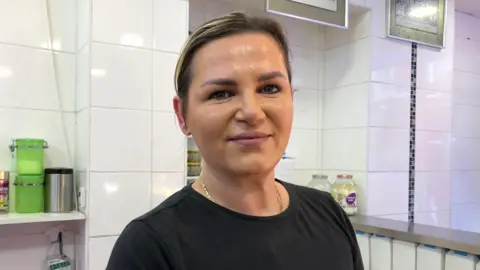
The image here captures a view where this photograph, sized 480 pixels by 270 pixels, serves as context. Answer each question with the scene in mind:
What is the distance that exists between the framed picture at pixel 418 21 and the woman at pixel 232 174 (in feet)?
5.01

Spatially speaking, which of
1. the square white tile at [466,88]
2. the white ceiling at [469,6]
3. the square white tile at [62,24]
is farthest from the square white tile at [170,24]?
the square white tile at [466,88]

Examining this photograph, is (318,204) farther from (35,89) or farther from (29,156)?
(35,89)

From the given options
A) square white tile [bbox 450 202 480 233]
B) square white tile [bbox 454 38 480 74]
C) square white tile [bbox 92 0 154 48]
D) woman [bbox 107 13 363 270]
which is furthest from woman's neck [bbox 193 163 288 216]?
square white tile [bbox 454 38 480 74]

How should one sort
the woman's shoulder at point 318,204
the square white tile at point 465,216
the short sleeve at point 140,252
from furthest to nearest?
the square white tile at point 465,216 → the woman's shoulder at point 318,204 → the short sleeve at point 140,252

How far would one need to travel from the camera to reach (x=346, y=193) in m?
1.93

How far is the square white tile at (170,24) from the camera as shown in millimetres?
1588

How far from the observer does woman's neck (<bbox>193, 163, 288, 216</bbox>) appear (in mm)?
683

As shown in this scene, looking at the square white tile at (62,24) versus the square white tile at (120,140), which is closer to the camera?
the square white tile at (120,140)

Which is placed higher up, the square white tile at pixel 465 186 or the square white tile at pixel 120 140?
the square white tile at pixel 120 140

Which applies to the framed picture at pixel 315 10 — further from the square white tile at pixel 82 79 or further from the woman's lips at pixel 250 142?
the woman's lips at pixel 250 142

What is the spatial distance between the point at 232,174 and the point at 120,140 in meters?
0.95

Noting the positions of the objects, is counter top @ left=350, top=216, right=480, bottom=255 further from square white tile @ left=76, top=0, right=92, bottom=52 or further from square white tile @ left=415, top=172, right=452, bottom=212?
square white tile @ left=76, top=0, right=92, bottom=52

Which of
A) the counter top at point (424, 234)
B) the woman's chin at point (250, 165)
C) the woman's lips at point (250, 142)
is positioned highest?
the woman's lips at point (250, 142)

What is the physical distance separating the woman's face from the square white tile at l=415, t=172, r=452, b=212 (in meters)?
1.71
